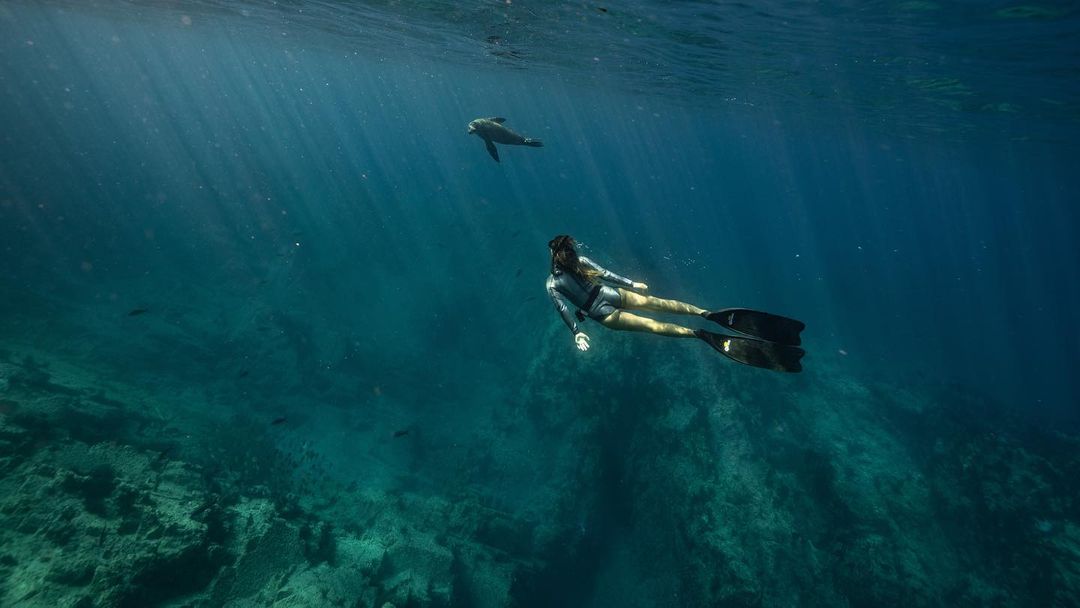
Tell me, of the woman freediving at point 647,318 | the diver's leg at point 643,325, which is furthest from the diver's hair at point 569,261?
the diver's leg at point 643,325

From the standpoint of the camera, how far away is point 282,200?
1300 inches

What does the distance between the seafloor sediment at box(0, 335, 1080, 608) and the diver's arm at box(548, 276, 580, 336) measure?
6262 mm

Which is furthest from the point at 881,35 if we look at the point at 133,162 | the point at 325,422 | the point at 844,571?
the point at 133,162

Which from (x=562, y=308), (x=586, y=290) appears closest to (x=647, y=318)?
(x=586, y=290)

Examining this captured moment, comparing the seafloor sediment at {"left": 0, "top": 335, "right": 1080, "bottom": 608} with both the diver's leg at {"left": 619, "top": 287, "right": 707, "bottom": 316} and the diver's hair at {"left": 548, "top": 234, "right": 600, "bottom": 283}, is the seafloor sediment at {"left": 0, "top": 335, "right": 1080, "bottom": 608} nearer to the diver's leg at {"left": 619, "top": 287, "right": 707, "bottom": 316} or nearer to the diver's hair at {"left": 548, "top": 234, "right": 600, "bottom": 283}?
the diver's hair at {"left": 548, "top": 234, "right": 600, "bottom": 283}

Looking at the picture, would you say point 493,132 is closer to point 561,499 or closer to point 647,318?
point 647,318

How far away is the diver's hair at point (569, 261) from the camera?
6215 mm

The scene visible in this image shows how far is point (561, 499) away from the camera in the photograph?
1409cm

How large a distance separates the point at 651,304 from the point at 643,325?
512 millimetres

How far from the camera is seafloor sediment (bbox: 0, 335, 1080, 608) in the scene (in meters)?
6.84

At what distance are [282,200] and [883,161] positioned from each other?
63.3m

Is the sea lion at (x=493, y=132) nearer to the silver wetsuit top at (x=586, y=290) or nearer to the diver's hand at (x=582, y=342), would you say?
the silver wetsuit top at (x=586, y=290)

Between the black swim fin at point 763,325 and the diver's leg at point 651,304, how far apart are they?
2.21 ft

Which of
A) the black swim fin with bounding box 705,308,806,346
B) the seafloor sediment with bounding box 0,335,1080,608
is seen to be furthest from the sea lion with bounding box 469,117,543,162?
the black swim fin with bounding box 705,308,806,346
